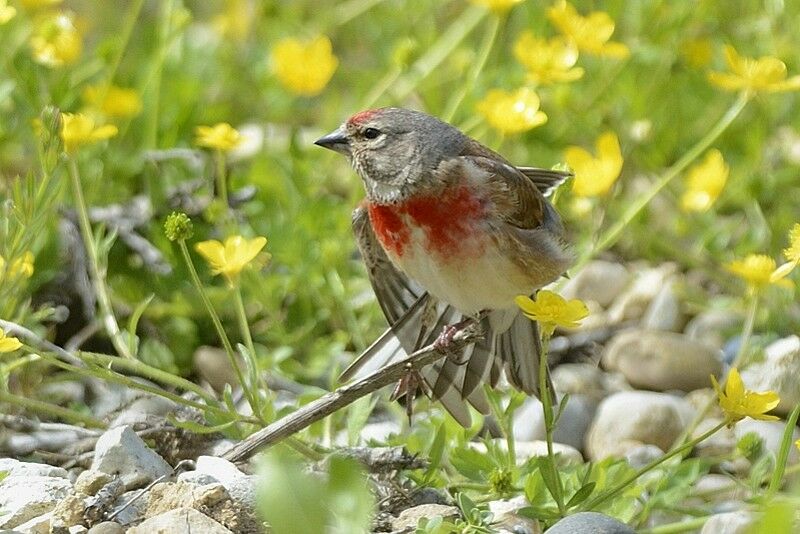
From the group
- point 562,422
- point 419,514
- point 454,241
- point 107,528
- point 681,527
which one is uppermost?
point 454,241

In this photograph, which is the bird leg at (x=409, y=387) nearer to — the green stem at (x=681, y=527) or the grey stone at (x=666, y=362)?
the green stem at (x=681, y=527)

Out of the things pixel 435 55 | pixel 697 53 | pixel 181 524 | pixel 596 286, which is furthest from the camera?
pixel 697 53

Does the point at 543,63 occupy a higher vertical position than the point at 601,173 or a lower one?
higher

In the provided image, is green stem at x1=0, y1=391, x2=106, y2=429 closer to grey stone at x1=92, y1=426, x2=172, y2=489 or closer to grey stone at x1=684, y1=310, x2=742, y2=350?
grey stone at x1=92, y1=426, x2=172, y2=489

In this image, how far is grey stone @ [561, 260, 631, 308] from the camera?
14.5 ft

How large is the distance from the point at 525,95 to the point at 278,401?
3.53 feet

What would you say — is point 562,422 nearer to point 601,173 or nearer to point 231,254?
A: point 601,173

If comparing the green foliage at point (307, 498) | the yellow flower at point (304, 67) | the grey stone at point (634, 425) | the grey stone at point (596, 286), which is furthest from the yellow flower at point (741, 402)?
the yellow flower at point (304, 67)

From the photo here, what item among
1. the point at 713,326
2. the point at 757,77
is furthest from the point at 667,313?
the point at 757,77

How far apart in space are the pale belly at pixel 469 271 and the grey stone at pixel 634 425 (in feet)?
2.32

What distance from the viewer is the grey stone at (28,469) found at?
2688 mm

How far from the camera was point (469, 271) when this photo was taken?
9.61ft

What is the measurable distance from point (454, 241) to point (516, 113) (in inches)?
28.5

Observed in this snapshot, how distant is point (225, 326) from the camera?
4012mm
